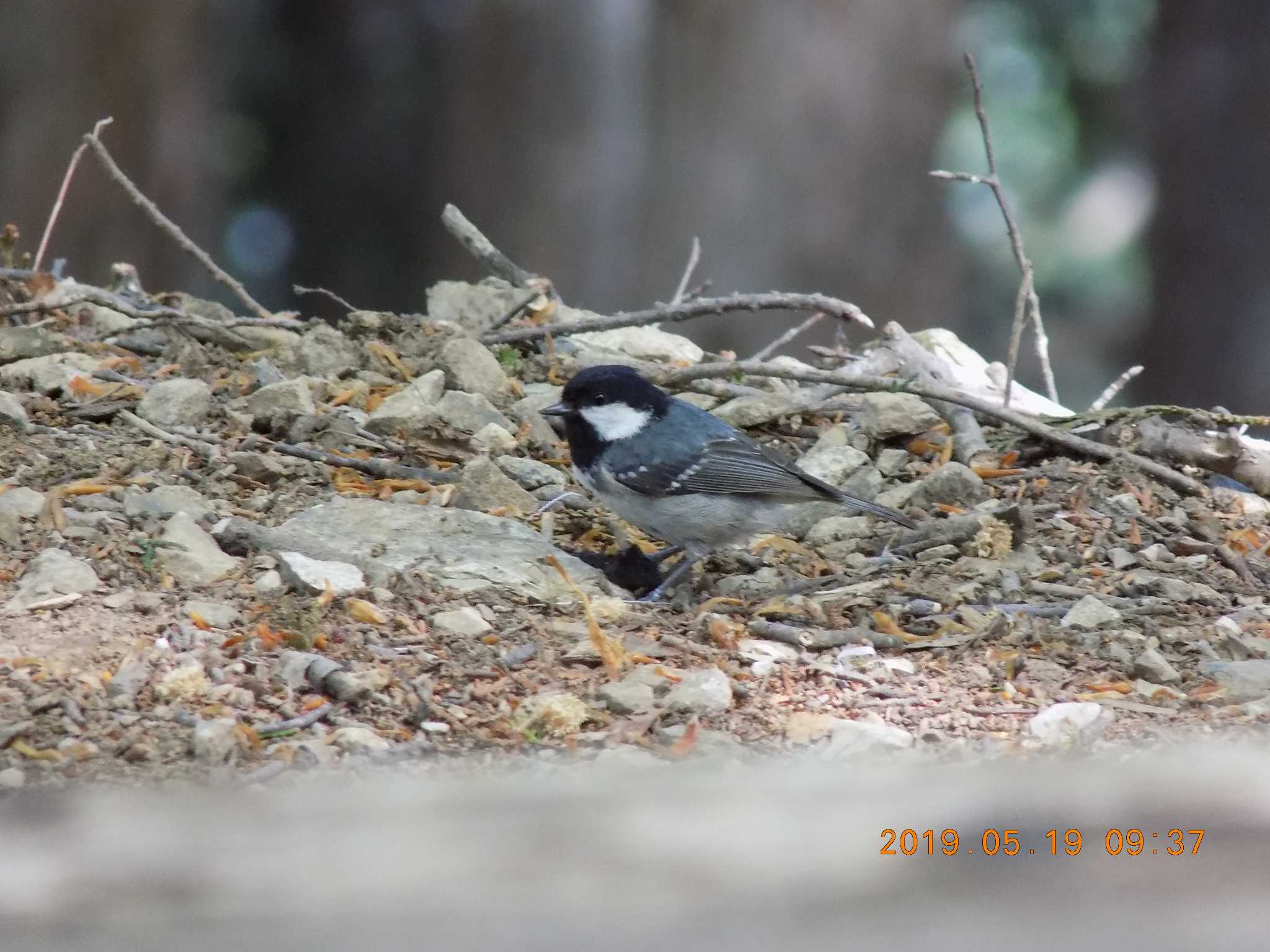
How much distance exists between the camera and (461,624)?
2746mm

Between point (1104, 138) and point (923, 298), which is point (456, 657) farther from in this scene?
point (1104, 138)

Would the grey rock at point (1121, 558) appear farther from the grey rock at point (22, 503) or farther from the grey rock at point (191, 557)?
the grey rock at point (22, 503)

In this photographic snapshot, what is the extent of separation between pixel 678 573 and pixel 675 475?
27 cm

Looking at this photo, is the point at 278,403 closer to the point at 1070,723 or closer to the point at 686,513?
the point at 686,513

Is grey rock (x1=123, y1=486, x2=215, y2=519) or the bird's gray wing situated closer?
grey rock (x1=123, y1=486, x2=215, y2=519)

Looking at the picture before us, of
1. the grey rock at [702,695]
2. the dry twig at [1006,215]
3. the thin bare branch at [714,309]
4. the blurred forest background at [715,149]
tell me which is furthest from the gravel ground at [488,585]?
the blurred forest background at [715,149]

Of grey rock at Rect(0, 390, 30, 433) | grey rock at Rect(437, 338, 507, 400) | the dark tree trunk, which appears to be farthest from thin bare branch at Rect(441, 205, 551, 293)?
the dark tree trunk

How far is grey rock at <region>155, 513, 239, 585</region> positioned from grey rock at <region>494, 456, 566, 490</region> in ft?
2.91

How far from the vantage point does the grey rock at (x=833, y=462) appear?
379 cm

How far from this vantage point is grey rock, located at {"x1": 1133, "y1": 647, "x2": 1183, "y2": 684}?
263 cm

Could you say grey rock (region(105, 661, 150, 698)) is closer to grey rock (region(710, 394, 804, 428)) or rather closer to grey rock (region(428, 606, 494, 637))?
grey rock (region(428, 606, 494, 637))

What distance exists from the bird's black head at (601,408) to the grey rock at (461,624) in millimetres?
838

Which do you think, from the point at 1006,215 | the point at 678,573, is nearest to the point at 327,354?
the point at 678,573

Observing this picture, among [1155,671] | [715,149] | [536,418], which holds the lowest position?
[536,418]
